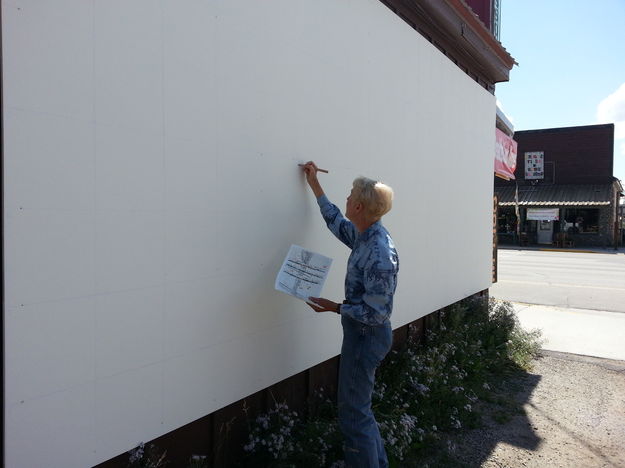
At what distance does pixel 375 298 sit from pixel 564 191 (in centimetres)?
3156

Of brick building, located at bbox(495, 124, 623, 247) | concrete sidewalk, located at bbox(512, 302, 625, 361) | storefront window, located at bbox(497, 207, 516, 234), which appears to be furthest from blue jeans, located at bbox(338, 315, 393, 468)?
storefront window, located at bbox(497, 207, 516, 234)

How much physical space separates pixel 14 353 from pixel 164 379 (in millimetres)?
725

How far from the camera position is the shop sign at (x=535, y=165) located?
31125 mm

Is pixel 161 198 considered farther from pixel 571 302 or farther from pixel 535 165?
pixel 535 165

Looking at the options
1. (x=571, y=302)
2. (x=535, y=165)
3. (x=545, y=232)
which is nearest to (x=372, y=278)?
(x=571, y=302)

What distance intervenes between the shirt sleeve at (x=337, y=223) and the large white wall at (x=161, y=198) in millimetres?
162

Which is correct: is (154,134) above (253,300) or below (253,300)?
above

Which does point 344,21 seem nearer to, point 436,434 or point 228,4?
point 228,4

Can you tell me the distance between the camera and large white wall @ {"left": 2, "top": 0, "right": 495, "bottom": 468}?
71.7 inches

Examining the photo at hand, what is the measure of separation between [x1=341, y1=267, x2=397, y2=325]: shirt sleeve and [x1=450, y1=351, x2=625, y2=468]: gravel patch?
1.58 meters

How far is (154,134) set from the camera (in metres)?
2.24

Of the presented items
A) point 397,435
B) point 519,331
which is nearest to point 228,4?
point 397,435

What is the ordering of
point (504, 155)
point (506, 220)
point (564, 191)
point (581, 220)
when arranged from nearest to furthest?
point (504, 155)
point (581, 220)
point (564, 191)
point (506, 220)

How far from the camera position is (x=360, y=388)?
278cm
